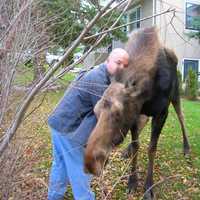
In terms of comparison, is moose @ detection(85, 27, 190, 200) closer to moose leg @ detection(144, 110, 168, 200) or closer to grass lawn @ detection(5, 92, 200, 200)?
moose leg @ detection(144, 110, 168, 200)

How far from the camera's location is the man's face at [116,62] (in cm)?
438

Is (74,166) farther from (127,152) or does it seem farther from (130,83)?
(127,152)

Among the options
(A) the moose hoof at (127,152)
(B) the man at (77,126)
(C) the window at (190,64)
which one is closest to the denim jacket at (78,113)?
(B) the man at (77,126)

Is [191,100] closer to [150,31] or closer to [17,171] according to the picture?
[150,31]

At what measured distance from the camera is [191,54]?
83.9ft

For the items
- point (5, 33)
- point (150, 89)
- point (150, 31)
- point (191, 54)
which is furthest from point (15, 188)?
point (191, 54)

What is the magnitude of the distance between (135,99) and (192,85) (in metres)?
15.8

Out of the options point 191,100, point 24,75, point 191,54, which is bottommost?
point 191,100

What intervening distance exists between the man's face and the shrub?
52.4 feet

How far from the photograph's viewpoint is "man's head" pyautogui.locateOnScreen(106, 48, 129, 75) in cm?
438

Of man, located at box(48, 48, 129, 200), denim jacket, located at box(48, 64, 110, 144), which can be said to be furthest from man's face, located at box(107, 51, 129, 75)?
denim jacket, located at box(48, 64, 110, 144)

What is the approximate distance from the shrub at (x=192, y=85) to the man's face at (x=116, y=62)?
52.4ft

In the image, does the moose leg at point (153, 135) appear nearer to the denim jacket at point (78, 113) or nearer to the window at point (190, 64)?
the denim jacket at point (78, 113)

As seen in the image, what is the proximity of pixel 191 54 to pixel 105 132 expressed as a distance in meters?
22.3
